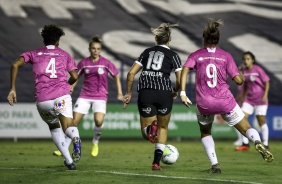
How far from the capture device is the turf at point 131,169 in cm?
1148

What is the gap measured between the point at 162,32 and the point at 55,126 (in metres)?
2.39

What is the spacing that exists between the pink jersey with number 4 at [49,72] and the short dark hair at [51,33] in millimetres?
105

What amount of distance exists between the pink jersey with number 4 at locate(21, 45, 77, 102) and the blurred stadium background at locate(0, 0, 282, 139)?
528 inches

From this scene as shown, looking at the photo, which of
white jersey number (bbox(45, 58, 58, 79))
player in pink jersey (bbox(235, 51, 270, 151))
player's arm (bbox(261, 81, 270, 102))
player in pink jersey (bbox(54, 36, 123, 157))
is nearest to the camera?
white jersey number (bbox(45, 58, 58, 79))

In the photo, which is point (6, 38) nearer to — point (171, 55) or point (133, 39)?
point (133, 39)

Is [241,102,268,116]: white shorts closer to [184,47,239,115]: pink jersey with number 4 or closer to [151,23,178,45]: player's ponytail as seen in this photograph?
[151,23,178,45]: player's ponytail

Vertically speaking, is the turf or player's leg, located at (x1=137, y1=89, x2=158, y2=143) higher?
player's leg, located at (x1=137, y1=89, x2=158, y2=143)

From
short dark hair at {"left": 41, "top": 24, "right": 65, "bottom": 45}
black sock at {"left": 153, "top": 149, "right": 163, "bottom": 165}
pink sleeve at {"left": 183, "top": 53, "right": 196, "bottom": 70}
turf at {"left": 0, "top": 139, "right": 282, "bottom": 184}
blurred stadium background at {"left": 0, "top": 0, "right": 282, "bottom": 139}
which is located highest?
blurred stadium background at {"left": 0, "top": 0, "right": 282, "bottom": 139}

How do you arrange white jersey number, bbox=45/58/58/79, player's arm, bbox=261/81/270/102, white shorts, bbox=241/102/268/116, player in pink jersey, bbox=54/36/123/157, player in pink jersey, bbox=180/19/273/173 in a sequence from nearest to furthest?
player in pink jersey, bbox=180/19/273/173 < white jersey number, bbox=45/58/58/79 < player in pink jersey, bbox=54/36/123/157 < player's arm, bbox=261/81/270/102 < white shorts, bbox=241/102/268/116

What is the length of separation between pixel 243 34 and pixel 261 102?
10454mm

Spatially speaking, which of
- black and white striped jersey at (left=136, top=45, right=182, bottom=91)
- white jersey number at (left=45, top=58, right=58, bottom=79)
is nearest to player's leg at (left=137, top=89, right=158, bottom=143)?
black and white striped jersey at (left=136, top=45, right=182, bottom=91)

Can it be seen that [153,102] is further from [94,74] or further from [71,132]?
[94,74]

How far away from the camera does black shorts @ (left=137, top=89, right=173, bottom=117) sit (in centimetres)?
1280

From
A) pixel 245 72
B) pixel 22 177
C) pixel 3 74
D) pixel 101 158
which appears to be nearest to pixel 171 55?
pixel 22 177
